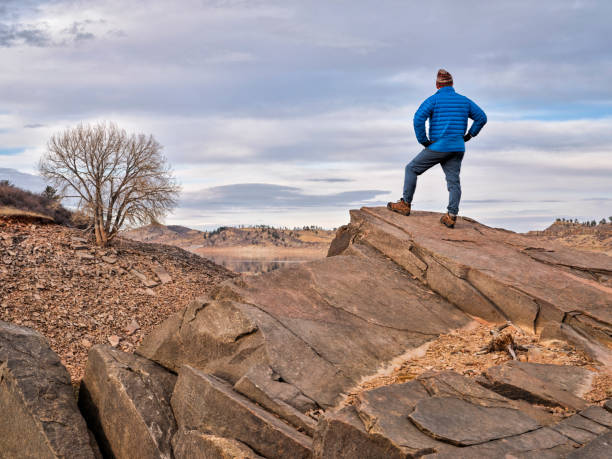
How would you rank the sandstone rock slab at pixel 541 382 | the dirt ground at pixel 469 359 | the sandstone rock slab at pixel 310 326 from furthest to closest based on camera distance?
the sandstone rock slab at pixel 310 326
the dirt ground at pixel 469 359
the sandstone rock slab at pixel 541 382

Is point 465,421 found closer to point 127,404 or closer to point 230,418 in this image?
point 230,418

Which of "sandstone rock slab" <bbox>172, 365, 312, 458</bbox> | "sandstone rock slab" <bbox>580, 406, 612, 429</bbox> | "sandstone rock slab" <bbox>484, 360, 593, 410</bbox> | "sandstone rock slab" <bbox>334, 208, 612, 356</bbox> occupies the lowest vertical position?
"sandstone rock slab" <bbox>172, 365, 312, 458</bbox>

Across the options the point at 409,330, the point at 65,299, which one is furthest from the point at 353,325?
the point at 65,299

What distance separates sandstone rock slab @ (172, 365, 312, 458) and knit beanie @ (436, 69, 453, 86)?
6851mm

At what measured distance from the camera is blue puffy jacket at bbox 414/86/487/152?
9.70m

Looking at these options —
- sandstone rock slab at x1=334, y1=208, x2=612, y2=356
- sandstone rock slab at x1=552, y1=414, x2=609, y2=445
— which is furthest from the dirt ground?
sandstone rock slab at x1=552, y1=414, x2=609, y2=445

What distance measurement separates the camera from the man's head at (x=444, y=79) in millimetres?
9930

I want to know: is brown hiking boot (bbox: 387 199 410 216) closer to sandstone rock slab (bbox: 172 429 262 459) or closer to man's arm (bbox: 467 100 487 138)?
man's arm (bbox: 467 100 487 138)

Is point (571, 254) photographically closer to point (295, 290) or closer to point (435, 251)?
point (435, 251)

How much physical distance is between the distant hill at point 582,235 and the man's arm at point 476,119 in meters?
25.6

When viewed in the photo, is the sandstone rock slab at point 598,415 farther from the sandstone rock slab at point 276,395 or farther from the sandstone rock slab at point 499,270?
the sandstone rock slab at point 276,395

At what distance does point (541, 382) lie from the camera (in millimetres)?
5703

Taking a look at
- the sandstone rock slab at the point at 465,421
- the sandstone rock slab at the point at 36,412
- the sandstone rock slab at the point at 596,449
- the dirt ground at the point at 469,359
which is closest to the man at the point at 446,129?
the dirt ground at the point at 469,359

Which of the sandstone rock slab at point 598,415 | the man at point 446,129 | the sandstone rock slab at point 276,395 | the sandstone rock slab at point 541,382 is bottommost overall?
the sandstone rock slab at point 276,395
